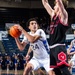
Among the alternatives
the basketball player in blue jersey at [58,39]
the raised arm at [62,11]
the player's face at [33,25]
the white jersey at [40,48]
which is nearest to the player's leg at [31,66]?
the white jersey at [40,48]

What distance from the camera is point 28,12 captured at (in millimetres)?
23703

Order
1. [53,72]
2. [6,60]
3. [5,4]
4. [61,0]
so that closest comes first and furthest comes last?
[61,0] < [53,72] < [6,60] < [5,4]

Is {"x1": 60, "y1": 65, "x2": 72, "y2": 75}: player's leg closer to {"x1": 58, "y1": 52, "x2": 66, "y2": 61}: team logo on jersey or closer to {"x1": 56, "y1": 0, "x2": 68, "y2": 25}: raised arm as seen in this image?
{"x1": 58, "y1": 52, "x2": 66, "y2": 61}: team logo on jersey

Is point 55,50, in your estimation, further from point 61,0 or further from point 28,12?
point 28,12

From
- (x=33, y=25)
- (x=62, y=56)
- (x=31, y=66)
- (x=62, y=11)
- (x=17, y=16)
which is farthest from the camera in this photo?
(x=17, y=16)

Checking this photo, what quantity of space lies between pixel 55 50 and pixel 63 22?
1.49 feet

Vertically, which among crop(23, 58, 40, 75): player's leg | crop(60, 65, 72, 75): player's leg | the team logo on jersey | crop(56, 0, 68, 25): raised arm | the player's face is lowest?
crop(23, 58, 40, 75): player's leg

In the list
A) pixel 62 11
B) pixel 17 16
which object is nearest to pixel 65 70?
pixel 62 11

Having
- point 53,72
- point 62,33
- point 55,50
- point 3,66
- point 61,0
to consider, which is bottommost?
point 3,66

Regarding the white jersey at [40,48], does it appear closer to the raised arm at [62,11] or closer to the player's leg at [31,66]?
the player's leg at [31,66]

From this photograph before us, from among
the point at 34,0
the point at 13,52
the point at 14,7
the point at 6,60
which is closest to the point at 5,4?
the point at 14,7

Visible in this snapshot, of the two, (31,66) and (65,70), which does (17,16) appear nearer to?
(31,66)

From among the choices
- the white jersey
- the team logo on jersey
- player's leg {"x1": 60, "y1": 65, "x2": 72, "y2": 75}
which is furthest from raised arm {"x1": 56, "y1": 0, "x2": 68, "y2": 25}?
the white jersey

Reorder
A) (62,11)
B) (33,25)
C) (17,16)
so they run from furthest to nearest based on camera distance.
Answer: (17,16)
(33,25)
(62,11)
